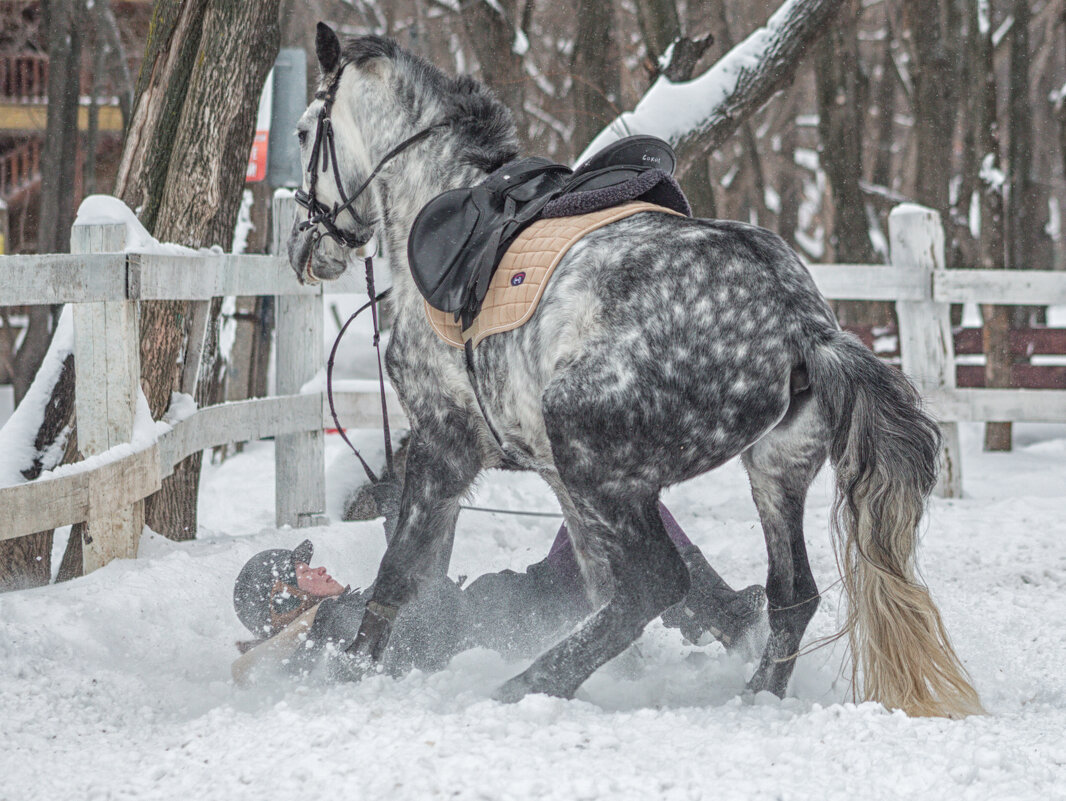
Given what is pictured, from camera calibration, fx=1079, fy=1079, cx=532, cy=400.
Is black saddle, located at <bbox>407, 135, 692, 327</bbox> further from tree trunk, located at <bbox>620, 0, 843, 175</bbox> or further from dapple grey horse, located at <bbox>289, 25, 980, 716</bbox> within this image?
tree trunk, located at <bbox>620, 0, 843, 175</bbox>

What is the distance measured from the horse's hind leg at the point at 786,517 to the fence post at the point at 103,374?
2.40 metres

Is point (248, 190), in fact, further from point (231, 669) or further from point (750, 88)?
point (231, 669)

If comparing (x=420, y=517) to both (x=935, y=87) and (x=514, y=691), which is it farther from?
(x=935, y=87)

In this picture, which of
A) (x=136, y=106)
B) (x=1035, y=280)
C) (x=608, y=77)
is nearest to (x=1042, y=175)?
(x=608, y=77)

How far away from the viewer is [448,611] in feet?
13.1

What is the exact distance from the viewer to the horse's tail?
2.98 metres

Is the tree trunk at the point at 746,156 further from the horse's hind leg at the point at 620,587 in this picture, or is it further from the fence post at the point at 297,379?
the horse's hind leg at the point at 620,587

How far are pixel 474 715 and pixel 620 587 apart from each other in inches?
22.5

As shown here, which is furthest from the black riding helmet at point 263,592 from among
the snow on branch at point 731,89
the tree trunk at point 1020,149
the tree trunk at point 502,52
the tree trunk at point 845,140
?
the tree trunk at point 1020,149

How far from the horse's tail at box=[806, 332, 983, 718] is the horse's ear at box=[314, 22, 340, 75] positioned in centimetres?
203

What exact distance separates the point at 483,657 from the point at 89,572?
159 cm

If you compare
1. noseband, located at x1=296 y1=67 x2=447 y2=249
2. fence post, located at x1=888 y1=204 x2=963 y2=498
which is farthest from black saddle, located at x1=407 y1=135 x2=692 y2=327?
fence post, located at x1=888 y1=204 x2=963 y2=498

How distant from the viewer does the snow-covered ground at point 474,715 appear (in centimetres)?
244

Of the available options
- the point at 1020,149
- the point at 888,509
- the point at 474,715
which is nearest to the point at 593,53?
the point at 1020,149
